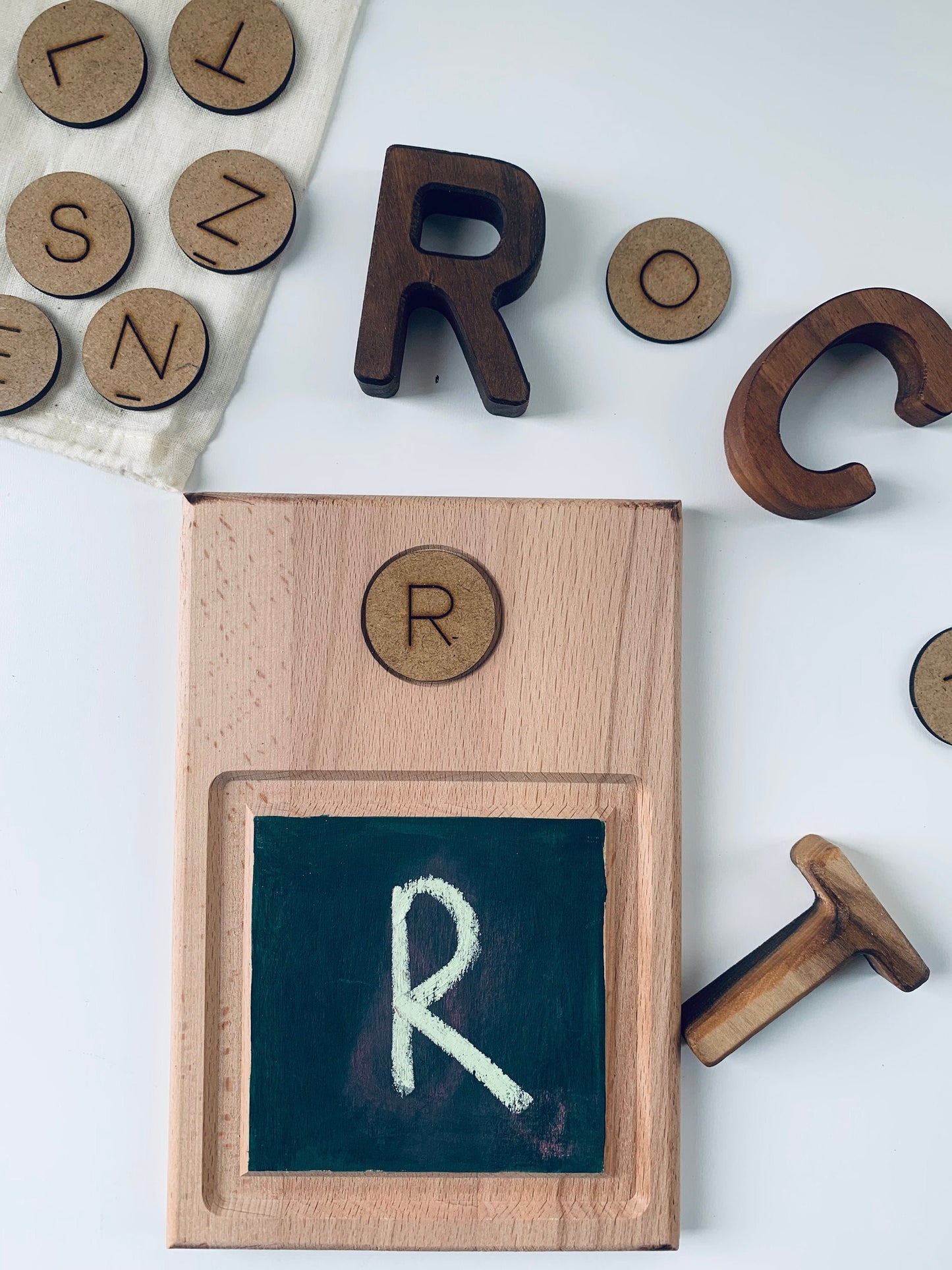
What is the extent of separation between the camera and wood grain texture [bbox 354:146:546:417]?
626 mm

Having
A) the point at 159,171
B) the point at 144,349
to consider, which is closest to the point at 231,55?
the point at 159,171

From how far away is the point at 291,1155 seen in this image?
0.63 meters

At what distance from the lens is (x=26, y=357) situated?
2.15 feet

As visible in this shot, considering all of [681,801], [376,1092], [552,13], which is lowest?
[376,1092]

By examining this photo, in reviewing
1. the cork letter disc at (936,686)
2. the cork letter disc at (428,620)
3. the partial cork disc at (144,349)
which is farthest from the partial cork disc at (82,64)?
the cork letter disc at (936,686)

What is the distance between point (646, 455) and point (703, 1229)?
58 cm

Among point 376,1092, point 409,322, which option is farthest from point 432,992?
point 409,322

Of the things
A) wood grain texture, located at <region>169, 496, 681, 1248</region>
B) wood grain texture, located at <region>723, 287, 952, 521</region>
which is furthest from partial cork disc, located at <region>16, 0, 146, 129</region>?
wood grain texture, located at <region>723, 287, 952, 521</region>

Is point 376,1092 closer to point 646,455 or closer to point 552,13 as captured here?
point 646,455

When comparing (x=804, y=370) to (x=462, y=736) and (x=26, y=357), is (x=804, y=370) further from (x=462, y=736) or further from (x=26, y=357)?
(x=26, y=357)

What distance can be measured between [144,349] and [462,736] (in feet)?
1.20

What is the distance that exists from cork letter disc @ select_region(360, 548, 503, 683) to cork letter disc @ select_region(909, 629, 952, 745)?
1.07 feet

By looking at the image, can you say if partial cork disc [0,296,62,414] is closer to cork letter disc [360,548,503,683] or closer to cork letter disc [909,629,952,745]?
cork letter disc [360,548,503,683]

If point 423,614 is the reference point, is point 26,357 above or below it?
above
